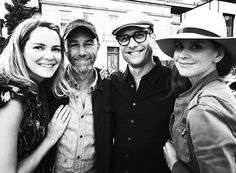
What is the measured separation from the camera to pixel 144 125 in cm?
259

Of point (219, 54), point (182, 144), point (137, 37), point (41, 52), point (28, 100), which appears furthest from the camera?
point (137, 37)

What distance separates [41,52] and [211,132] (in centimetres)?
177

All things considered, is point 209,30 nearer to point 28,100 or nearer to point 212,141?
point 212,141

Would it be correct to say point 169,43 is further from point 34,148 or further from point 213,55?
point 34,148

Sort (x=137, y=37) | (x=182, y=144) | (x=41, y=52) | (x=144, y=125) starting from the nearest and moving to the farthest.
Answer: (x=182, y=144) < (x=41, y=52) < (x=144, y=125) < (x=137, y=37)

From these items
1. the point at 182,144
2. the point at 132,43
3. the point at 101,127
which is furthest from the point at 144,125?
the point at 132,43

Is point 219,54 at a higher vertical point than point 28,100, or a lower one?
higher

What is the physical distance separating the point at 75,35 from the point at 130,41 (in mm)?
712

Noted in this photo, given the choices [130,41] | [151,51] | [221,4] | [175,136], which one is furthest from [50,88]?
[221,4]

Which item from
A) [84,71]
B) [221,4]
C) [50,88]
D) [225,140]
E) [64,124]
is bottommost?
Answer: [64,124]

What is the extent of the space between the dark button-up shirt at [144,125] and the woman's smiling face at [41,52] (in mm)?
1002

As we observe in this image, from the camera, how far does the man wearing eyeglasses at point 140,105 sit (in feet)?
8.41

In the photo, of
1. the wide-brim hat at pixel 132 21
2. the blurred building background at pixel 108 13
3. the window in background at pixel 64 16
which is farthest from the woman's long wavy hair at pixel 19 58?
the window in background at pixel 64 16

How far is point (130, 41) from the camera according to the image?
2.70 metres
